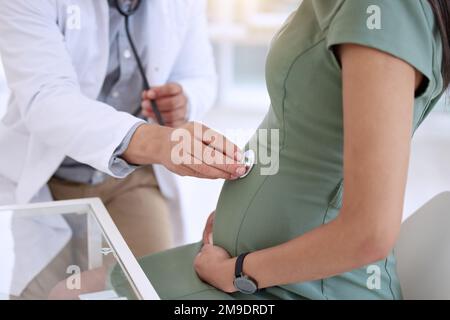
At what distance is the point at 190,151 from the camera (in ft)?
3.17

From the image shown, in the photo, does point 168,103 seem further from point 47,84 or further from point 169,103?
point 47,84

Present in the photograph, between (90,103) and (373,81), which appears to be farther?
(90,103)

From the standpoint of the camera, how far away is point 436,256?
0.98m

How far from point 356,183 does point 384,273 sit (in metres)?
0.28

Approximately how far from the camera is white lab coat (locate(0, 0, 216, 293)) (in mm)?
1113

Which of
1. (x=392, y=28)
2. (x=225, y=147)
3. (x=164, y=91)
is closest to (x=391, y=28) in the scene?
(x=392, y=28)

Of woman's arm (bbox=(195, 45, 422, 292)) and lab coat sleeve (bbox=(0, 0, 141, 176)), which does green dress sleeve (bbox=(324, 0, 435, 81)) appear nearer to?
woman's arm (bbox=(195, 45, 422, 292))

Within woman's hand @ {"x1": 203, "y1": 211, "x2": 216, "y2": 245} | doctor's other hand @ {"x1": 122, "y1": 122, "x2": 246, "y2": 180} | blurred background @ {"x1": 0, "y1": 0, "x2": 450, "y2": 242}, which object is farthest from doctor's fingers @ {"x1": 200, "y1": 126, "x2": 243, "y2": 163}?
blurred background @ {"x1": 0, "y1": 0, "x2": 450, "y2": 242}

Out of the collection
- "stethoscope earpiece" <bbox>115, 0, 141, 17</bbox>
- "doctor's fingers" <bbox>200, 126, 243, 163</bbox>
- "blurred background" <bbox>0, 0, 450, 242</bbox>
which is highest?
"stethoscope earpiece" <bbox>115, 0, 141, 17</bbox>

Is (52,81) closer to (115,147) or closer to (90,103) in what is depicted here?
(90,103)

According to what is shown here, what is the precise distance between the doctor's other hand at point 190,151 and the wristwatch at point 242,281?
0.14 m

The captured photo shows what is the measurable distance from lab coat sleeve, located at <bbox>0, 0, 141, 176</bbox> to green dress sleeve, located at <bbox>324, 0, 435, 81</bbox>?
0.48 metres

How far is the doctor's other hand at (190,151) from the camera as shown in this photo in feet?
3.06
